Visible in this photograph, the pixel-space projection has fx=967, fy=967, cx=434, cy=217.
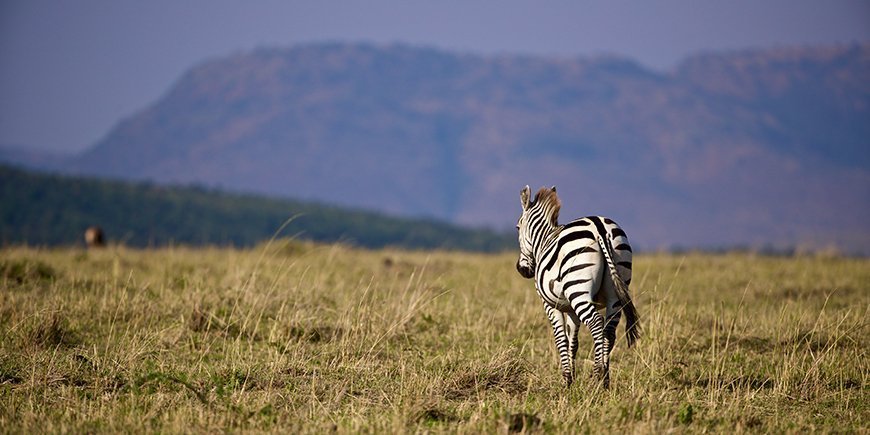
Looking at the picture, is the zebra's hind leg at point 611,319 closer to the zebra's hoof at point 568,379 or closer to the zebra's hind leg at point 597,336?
the zebra's hind leg at point 597,336

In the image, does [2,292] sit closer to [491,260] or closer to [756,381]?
[756,381]

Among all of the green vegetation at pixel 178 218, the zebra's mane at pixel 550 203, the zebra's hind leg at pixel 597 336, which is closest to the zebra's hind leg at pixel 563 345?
the zebra's hind leg at pixel 597 336

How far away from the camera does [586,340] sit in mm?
11750

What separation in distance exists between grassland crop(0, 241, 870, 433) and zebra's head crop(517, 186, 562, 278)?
0.89 metres

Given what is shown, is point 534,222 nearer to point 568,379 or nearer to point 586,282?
point 586,282

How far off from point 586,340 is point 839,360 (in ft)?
9.59

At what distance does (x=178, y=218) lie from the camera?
368 feet

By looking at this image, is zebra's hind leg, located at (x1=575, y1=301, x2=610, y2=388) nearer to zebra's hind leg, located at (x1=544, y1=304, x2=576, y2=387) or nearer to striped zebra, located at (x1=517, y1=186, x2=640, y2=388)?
striped zebra, located at (x1=517, y1=186, x2=640, y2=388)

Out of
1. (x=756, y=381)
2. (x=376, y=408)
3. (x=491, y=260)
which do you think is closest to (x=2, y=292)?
(x=376, y=408)

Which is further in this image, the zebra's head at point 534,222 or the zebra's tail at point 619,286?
the zebra's head at point 534,222

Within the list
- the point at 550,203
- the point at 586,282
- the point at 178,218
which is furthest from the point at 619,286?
the point at 178,218

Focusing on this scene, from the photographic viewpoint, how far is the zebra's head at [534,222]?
941 centimetres

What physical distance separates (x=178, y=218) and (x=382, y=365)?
106581 mm

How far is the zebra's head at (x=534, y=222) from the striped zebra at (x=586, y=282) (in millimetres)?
79
